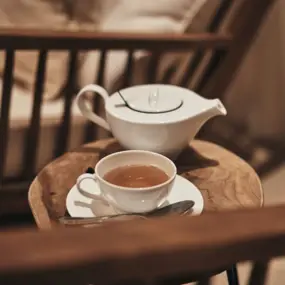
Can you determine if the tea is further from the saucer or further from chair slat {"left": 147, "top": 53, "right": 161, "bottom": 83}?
chair slat {"left": 147, "top": 53, "right": 161, "bottom": 83}

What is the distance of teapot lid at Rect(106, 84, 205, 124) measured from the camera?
0.96 metres

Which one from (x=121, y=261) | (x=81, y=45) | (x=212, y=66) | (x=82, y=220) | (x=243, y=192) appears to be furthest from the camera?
(x=212, y=66)

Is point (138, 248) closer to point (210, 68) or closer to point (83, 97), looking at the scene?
point (83, 97)

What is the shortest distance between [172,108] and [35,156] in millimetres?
511

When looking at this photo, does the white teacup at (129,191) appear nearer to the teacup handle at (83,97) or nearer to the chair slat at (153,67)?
the teacup handle at (83,97)

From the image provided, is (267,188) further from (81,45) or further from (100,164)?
(100,164)

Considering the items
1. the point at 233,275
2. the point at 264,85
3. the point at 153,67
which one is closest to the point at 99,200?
the point at 233,275

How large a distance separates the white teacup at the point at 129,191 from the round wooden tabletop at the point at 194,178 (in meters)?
0.07

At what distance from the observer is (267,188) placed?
61.8 inches

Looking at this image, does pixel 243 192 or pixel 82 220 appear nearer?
pixel 82 220

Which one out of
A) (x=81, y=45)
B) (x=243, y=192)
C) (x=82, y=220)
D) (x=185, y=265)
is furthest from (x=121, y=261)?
(x=81, y=45)

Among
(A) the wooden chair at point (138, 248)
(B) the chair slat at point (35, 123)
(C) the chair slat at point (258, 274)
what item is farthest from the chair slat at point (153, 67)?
(A) the wooden chair at point (138, 248)

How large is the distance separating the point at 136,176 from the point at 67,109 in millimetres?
508

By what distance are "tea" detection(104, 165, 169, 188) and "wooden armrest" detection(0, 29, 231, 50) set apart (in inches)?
16.8
